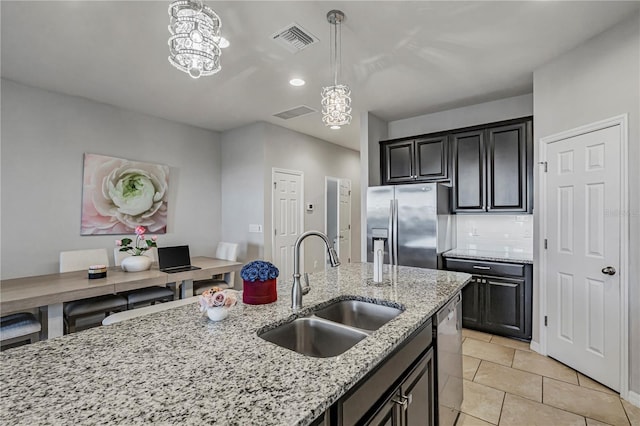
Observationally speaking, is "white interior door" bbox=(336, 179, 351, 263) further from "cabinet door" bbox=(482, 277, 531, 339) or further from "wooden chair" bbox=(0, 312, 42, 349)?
"wooden chair" bbox=(0, 312, 42, 349)

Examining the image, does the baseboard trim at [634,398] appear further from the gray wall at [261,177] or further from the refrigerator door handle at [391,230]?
the gray wall at [261,177]

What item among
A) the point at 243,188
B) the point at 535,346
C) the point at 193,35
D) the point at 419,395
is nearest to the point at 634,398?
the point at 535,346

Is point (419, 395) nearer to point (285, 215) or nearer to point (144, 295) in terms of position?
point (144, 295)

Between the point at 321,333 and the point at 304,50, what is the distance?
7.82ft

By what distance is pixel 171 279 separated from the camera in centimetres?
323

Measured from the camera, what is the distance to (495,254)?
3.73 metres

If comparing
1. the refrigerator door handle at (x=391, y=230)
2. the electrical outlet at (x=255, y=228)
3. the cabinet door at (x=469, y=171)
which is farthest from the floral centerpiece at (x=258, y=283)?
the electrical outlet at (x=255, y=228)

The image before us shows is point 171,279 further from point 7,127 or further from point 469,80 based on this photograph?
point 469,80

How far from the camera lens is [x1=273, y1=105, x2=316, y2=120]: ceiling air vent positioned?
13.7 ft

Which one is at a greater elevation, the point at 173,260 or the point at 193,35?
the point at 193,35

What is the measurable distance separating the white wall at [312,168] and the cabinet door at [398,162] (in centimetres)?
157

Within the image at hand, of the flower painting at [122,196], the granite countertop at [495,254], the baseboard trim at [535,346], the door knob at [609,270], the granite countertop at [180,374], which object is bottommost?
the baseboard trim at [535,346]

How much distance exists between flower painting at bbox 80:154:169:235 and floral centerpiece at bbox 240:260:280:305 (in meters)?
3.30

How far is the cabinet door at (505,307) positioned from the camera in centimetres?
324
